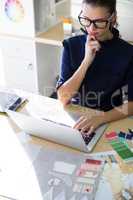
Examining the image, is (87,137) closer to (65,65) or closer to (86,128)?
(86,128)

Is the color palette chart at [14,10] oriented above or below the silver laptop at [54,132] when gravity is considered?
above

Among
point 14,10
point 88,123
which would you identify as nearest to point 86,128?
point 88,123

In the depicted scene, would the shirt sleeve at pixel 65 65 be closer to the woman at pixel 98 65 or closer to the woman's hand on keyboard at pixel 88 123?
the woman at pixel 98 65

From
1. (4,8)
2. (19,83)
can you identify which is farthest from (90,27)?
(19,83)

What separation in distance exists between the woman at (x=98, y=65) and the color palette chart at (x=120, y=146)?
0.10m

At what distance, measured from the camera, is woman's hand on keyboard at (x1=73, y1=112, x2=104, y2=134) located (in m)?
1.25

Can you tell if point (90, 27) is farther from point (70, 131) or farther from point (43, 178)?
point (43, 178)

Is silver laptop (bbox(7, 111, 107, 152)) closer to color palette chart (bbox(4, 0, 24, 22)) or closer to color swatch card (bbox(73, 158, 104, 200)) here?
color swatch card (bbox(73, 158, 104, 200))

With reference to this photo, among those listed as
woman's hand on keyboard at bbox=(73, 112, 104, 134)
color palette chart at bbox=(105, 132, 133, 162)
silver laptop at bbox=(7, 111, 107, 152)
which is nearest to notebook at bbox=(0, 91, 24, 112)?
silver laptop at bbox=(7, 111, 107, 152)

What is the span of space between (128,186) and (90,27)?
702 mm

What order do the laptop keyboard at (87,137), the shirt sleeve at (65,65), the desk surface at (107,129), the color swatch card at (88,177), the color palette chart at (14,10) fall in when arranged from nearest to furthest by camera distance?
Answer: 1. the color swatch card at (88,177)
2. the desk surface at (107,129)
3. the laptop keyboard at (87,137)
4. the shirt sleeve at (65,65)
5. the color palette chart at (14,10)

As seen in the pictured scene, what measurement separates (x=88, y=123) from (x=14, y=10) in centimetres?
147

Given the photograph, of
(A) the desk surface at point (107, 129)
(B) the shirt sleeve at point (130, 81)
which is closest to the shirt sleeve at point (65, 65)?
(A) the desk surface at point (107, 129)

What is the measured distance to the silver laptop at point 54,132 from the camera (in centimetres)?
111
